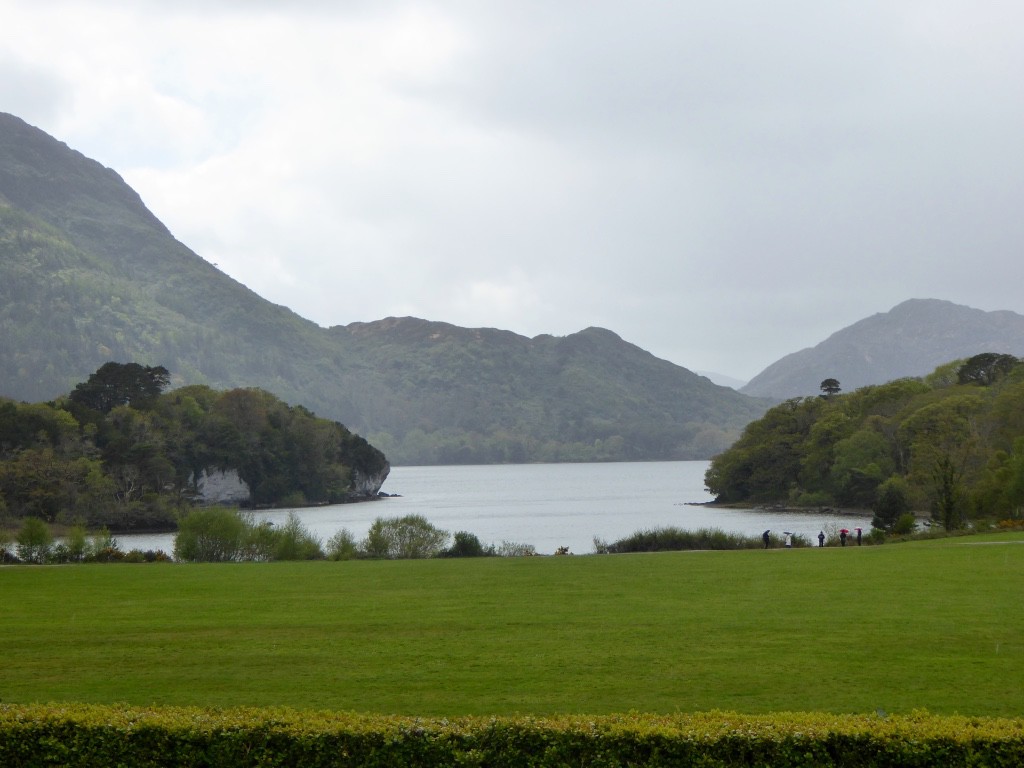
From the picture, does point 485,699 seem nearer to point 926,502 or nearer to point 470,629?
point 470,629

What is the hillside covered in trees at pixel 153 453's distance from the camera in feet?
278

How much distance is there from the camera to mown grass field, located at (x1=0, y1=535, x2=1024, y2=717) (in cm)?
1414

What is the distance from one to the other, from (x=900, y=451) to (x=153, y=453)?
69590mm

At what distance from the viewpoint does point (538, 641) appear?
17.8m

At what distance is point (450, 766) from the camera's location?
1035cm

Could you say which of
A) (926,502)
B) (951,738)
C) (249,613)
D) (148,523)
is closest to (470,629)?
(249,613)

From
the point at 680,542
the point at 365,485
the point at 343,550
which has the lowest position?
the point at 365,485

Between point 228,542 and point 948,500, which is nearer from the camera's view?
point 228,542

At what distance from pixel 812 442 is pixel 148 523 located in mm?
64891

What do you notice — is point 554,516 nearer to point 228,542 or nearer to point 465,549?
point 465,549

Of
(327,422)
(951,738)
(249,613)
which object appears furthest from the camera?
(327,422)

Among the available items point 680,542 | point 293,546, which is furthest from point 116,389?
point 680,542

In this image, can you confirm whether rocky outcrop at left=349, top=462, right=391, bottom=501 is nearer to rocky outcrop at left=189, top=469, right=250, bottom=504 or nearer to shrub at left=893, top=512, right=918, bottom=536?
rocky outcrop at left=189, top=469, right=250, bottom=504

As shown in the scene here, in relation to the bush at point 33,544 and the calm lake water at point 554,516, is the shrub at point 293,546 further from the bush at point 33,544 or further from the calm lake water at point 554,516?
the calm lake water at point 554,516
